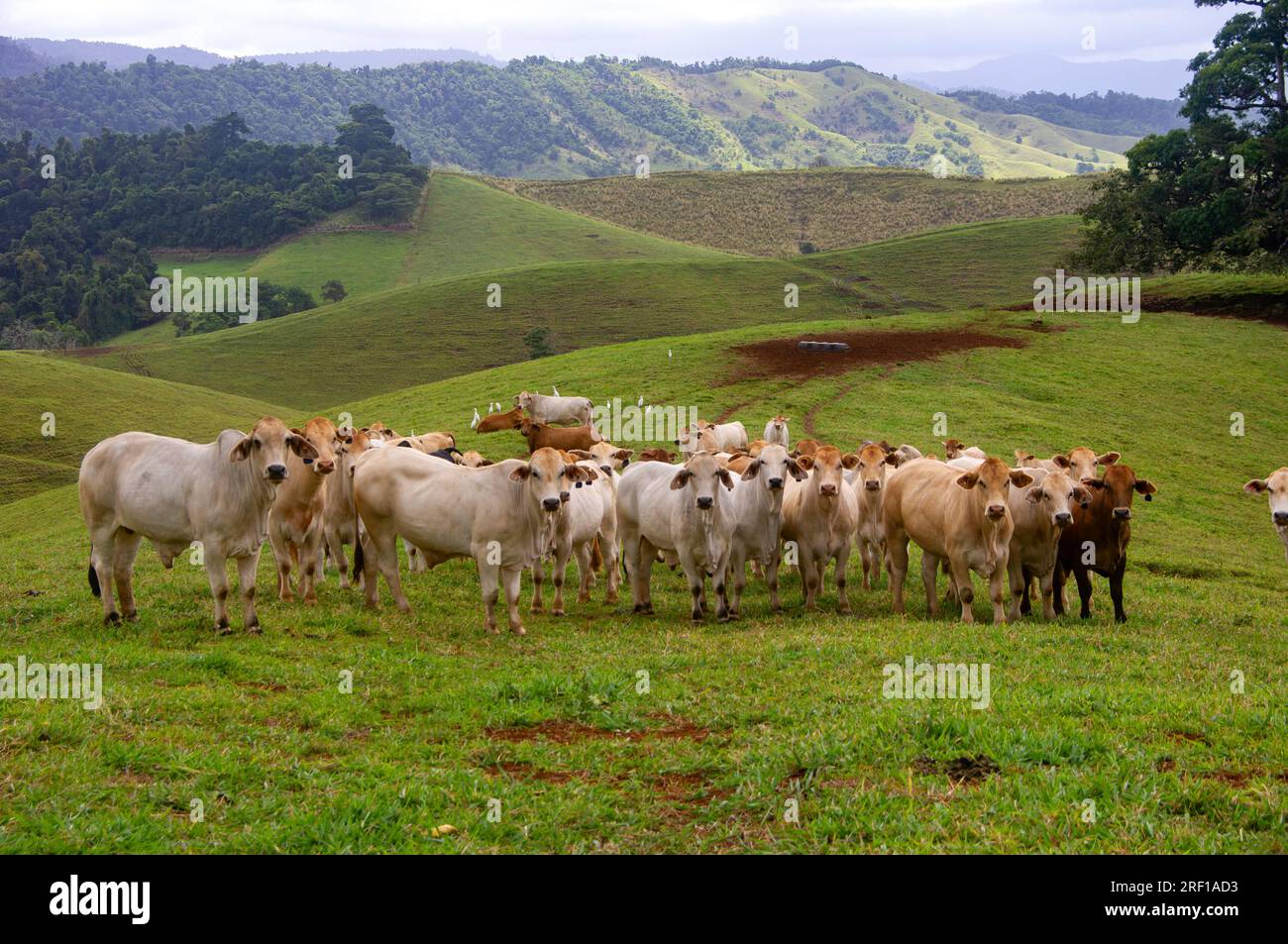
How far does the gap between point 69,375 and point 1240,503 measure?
167 ft

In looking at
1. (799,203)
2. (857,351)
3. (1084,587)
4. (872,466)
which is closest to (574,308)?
(857,351)

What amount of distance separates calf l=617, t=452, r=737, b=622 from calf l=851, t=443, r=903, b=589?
6.80ft

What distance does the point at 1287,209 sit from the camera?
48.9 meters

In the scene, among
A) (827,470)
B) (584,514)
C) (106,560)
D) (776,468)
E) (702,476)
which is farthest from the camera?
(584,514)

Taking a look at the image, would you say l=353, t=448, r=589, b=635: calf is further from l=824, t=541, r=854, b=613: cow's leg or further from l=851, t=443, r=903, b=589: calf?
l=851, t=443, r=903, b=589: calf

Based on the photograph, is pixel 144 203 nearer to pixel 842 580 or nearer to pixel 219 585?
pixel 219 585

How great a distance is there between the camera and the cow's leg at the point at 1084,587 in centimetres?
1499

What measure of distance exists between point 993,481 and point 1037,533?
1219mm

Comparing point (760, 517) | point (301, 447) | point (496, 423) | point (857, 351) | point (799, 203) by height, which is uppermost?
point (799, 203)

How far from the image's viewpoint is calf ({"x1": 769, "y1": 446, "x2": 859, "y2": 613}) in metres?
15.3

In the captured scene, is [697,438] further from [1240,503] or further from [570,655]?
[1240,503]

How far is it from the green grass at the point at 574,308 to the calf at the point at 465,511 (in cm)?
5053

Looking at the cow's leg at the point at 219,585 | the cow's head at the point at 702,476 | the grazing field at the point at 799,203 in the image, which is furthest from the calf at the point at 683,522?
the grazing field at the point at 799,203

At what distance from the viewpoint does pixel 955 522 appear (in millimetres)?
14344
